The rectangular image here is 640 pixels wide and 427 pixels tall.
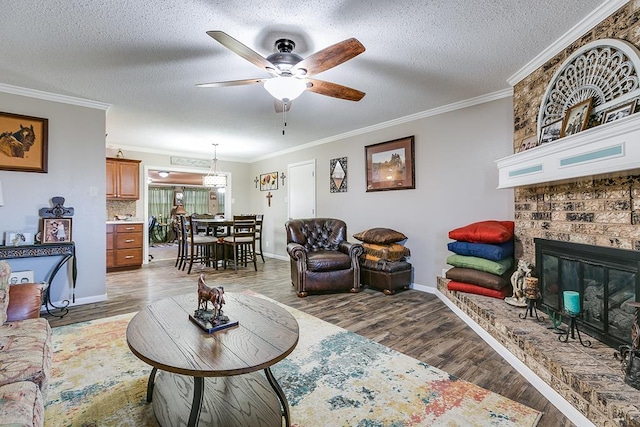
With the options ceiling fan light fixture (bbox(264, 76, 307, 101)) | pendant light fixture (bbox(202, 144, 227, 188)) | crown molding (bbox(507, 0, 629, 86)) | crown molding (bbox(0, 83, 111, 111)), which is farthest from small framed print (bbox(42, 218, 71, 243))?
crown molding (bbox(507, 0, 629, 86))

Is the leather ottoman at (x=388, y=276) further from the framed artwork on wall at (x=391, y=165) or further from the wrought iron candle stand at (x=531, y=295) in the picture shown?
the wrought iron candle stand at (x=531, y=295)

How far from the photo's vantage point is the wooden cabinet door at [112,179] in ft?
18.6

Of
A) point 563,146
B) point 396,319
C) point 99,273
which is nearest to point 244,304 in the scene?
point 396,319

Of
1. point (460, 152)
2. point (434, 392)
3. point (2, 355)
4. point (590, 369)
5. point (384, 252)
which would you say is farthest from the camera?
point (384, 252)

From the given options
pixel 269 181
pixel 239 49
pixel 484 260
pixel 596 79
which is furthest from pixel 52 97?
pixel 596 79

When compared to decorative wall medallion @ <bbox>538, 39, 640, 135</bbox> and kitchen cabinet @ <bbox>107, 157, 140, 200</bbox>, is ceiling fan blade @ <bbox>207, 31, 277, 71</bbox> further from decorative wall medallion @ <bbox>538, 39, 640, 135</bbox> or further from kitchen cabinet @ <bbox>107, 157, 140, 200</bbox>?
kitchen cabinet @ <bbox>107, 157, 140, 200</bbox>

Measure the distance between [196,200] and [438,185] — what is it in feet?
36.3

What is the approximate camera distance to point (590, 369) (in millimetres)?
1641

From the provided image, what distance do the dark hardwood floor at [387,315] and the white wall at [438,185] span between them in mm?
831

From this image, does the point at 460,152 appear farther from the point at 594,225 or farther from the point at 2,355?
the point at 2,355

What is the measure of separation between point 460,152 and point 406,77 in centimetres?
129

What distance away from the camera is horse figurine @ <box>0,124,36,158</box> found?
320 cm

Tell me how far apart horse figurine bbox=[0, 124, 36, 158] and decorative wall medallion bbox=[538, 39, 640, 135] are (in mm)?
5137

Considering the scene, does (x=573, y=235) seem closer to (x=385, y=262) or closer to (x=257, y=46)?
(x=385, y=262)
